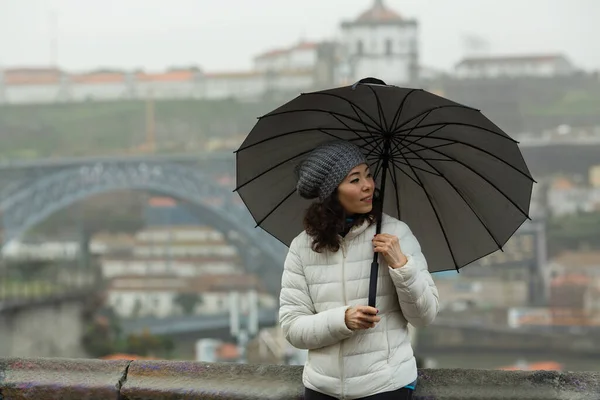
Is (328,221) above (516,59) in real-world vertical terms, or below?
below

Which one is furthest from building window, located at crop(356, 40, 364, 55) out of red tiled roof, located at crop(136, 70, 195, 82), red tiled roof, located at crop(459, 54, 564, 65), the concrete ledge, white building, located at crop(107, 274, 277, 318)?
the concrete ledge

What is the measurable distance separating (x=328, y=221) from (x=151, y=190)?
26.1 meters

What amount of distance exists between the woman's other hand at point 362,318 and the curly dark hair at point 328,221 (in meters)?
0.07

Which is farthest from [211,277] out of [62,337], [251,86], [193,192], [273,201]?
[273,201]

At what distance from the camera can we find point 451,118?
38.8 inches

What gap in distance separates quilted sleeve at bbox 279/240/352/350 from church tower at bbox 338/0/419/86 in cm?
3101

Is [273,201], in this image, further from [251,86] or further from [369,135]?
[251,86]

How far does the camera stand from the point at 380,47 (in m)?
32.4

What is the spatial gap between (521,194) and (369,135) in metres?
0.19

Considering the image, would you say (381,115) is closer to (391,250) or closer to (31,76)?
(391,250)

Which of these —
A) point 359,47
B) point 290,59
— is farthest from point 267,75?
point 359,47

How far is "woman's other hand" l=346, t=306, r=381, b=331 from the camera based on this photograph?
0.88 metres

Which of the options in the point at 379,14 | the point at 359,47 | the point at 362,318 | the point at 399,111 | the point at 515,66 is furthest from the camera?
the point at 379,14

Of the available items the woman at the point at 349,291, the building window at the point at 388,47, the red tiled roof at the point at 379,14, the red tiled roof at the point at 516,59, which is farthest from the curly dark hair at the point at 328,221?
the red tiled roof at the point at 379,14
